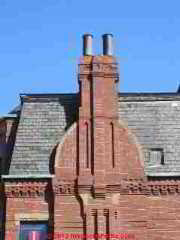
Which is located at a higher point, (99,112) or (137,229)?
(99,112)

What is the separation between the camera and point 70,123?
24.5m

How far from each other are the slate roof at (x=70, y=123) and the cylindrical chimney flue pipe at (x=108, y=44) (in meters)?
1.85

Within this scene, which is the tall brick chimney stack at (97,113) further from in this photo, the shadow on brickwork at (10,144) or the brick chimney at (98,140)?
the shadow on brickwork at (10,144)

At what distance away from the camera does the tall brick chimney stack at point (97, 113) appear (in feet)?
75.7

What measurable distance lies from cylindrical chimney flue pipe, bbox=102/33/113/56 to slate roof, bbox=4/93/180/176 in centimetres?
A: 185

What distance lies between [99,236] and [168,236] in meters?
2.46

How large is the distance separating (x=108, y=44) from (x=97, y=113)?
10.8ft

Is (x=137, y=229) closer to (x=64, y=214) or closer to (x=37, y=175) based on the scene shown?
(x=64, y=214)

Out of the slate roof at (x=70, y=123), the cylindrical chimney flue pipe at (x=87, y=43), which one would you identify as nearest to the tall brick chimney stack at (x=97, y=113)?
the cylindrical chimney flue pipe at (x=87, y=43)

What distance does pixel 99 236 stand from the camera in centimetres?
2191

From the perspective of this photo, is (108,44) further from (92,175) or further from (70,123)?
(92,175)

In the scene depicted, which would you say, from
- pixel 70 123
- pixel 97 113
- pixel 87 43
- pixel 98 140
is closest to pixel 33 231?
pixel 98 140

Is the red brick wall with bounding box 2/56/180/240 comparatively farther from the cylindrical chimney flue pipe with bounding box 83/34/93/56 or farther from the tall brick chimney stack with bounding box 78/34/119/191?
the cylindrical chimney flue pipe with bounding box 83/34/93/56

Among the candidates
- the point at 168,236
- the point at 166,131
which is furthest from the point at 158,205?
the point at 166,131
